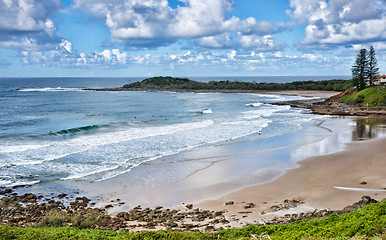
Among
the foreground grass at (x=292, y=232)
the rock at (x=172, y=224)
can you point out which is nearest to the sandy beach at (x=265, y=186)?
the rock at (x=172, y=224)

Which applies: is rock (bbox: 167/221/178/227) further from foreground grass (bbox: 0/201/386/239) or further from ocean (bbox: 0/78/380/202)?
ocean (bbox: 0/78/380/202)

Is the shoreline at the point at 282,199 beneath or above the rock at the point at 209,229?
beneath

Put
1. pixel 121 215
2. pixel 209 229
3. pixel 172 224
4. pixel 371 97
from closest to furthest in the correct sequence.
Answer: pixel 209 229 < pixel 172 224 < pixel 121 215 < pixel 371 97

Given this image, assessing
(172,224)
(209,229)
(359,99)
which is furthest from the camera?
(359,99)

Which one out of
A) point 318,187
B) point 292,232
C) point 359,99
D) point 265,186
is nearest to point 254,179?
point 265,186

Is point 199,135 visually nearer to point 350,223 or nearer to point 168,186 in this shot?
point 168,186

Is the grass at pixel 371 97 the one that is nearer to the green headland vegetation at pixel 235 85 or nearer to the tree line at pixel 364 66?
the tree line at pixel 364 66

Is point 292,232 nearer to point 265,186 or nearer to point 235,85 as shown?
point 265,186

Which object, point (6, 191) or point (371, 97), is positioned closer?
point (6, 191)

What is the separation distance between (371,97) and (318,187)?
46750 mm

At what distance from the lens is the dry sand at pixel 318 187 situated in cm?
1451

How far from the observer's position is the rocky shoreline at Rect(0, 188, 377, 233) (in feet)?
40.8

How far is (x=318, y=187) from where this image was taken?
56.4 feet

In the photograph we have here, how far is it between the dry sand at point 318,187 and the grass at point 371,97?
35.0 meters
